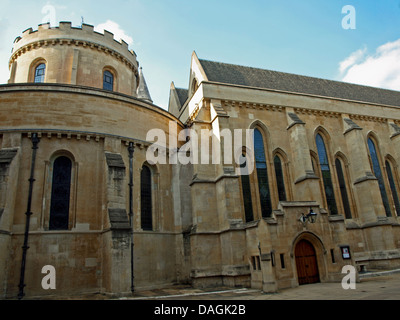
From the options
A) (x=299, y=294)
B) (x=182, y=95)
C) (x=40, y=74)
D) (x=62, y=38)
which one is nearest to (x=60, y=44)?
(x=62, y=38)

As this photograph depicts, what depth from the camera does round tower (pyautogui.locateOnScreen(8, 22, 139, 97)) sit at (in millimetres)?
20656

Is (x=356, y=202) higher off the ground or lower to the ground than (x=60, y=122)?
lower

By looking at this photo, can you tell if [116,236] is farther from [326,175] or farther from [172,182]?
[326,175]

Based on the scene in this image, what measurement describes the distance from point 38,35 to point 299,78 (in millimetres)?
21096

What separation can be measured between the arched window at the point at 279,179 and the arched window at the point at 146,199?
335 inches

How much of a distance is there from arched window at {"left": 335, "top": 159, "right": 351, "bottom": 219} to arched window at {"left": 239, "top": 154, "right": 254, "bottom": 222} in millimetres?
7782

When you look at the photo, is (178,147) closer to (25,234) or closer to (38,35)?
→ (25,234)

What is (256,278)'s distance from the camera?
49.5 feet

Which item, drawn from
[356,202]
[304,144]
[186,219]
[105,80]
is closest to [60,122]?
[105,80]

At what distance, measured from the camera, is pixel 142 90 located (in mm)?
25094

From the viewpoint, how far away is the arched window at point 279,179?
2020 centimetres

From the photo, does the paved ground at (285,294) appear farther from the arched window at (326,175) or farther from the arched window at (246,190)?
the arched window at (326,175)

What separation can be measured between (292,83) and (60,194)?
20.0m

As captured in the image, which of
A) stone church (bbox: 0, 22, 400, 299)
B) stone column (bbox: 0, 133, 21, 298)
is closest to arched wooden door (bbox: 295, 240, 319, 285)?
stone church (bbox: 0, 22, 400, 299)
